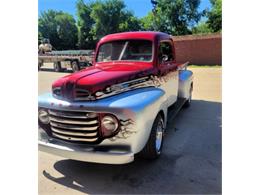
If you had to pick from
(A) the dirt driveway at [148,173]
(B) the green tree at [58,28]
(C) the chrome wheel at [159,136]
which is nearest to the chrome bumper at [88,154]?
(A) the dirt driveway at [148,173]

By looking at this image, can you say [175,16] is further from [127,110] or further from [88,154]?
[88,154]

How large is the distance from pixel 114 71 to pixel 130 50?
594 millimetres

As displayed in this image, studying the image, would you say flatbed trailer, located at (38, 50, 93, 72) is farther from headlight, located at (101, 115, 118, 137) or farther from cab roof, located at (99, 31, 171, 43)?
headlight, located at (101, 115, 118, 137)

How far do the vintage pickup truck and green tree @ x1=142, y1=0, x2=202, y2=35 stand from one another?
44 cm

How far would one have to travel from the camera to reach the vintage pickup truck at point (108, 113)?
2.29m

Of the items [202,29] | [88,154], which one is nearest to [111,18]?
[202,29]

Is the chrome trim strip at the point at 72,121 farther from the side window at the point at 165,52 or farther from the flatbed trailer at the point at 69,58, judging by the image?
the side window at the point at 165,52

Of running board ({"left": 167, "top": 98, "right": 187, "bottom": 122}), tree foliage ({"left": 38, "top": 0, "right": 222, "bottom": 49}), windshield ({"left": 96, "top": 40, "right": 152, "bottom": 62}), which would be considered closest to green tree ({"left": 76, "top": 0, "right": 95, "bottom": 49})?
tree foliage ({"left": 38, "top": 0, "right": 222, "bottom": 49})

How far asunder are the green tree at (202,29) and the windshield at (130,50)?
618mm

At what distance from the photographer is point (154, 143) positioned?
274cm

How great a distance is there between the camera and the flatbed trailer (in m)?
3.45
